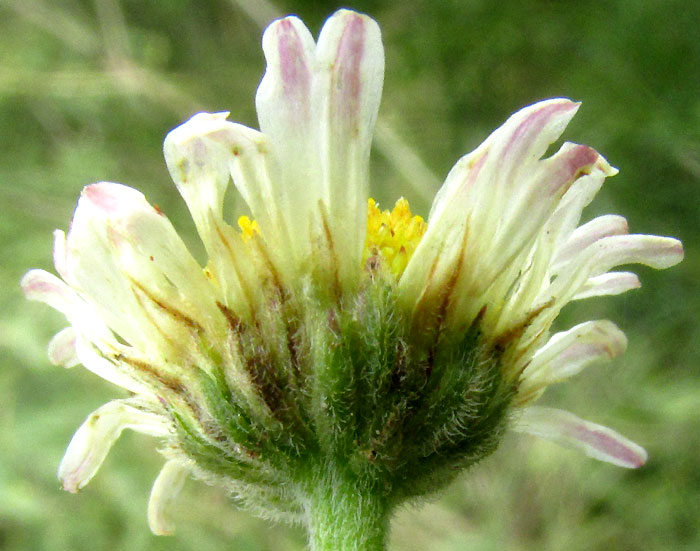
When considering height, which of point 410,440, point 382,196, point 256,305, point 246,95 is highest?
point 256,305

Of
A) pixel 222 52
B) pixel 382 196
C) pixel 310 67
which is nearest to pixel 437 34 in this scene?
pixel 382 196

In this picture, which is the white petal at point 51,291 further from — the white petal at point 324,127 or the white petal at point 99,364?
the white petal at point 324,127

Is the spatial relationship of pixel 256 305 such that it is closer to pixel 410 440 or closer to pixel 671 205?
pixel 410 440

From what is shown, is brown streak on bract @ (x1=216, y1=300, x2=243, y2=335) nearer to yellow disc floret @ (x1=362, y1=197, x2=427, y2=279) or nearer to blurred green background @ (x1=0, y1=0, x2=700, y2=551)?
yellow disc floret @ (x1=362, y1=197, x2=427, y2=279)

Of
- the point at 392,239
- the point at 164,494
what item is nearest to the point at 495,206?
the point at 392,239

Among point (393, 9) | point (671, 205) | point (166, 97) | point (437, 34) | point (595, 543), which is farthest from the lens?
point (166, 97)

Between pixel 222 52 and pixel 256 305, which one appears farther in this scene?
pixel 222 52

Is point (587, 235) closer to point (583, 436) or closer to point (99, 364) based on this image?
point (583, 436)

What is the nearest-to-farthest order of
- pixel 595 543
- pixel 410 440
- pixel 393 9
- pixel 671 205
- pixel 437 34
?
pixel 410 440 < pixel 671 205 < pixel 595 543 < pixel 437 34 < pixel 393 9

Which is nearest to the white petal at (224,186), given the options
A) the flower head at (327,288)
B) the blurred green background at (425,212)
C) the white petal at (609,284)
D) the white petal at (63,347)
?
the flower head at (327,288)
